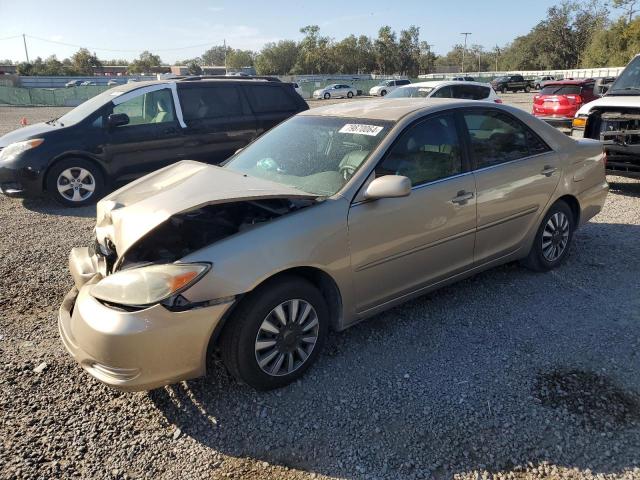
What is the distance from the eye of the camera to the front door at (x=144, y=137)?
24.3 ft

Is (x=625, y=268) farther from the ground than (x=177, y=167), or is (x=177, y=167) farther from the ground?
(x=177, y=167)

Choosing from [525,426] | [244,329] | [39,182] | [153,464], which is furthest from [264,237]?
[39,182]

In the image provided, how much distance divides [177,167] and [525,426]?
308 cm

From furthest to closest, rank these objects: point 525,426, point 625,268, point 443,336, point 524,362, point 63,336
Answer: point 625,268 → point 443,336 → point 524,362 → point 63,336 → point 525,426

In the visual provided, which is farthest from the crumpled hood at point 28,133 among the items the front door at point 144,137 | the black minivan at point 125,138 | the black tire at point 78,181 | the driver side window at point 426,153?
the driver side window at point 426,153

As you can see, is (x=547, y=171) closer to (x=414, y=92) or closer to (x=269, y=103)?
(x=269, y=103)

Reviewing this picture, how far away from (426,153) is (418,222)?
569 mm

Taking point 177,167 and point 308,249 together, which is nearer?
point 308,249

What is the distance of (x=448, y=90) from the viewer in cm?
1182

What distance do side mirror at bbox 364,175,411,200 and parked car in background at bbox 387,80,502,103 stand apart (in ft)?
29.8

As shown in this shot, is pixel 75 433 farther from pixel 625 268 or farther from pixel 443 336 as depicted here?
pixel 625 268

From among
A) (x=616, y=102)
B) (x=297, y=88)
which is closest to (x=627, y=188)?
(x=616, y=102)

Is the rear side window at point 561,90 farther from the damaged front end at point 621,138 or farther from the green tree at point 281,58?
the green tree at point 281,58

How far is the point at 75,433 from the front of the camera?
2.69 metres
